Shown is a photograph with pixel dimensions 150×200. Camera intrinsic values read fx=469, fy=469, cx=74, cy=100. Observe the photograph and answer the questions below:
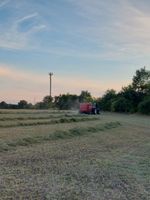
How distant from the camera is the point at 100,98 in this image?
7506 centimetres

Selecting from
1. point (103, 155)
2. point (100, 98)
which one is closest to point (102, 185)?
point (103, 155)

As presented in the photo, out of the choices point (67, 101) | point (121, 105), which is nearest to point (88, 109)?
point (121, 105)

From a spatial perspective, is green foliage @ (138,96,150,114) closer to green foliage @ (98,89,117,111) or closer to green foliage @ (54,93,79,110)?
green foliage @ (98,89,117,111)

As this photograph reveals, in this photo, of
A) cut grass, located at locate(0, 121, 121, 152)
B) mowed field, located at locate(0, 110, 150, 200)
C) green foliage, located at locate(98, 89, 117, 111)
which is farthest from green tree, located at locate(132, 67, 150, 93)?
mowed field, located at locate(0, 110, 150, 200)

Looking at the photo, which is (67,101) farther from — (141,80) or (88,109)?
(88,109)

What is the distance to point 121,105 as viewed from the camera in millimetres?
65812

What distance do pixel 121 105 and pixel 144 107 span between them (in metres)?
4.12

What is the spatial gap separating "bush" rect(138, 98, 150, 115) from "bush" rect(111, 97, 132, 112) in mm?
2488

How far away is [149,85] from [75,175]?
195ft

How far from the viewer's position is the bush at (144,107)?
2458 inches

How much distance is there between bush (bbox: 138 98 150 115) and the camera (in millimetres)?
62441

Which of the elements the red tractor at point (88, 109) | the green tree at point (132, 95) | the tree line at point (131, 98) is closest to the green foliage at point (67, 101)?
the tree line at point (131, 98)

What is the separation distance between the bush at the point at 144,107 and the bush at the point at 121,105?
98.0 inches

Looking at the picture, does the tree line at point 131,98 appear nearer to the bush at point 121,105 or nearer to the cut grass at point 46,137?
the bush at point 121,105
